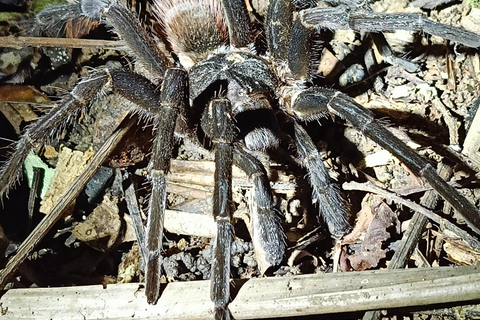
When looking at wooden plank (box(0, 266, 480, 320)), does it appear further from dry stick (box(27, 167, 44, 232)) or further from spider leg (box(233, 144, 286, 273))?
dry stick (box(27, 167, 44, 232))

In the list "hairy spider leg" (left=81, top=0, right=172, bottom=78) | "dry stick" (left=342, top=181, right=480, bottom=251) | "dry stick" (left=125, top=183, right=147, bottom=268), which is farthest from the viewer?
"hairy spider leg" (left=81, top=0, right=172, bottom=78)

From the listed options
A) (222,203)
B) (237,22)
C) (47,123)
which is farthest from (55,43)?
(222,203)

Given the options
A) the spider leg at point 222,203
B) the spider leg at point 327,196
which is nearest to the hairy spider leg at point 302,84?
the spider leg at point 327,196

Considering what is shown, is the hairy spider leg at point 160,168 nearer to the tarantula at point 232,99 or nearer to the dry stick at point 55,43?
the tarantula at point 232,99

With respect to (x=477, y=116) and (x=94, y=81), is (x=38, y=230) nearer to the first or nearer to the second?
(x=94, y=81)

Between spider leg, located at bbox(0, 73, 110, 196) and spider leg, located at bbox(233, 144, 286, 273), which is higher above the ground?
spider leg, located at bbox(0, 73, 110, 196)

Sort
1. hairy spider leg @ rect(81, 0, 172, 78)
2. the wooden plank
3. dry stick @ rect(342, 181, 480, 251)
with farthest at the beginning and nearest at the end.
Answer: hairy spider leg @ rect(81, 0, 172, 78) < dry stick @ rect(342, 181, 480, 251) < the wooden plank

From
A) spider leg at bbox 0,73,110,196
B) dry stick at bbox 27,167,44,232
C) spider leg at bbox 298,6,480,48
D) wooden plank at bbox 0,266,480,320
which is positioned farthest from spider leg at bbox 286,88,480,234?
dry stick at bbox 27,167,44,232
